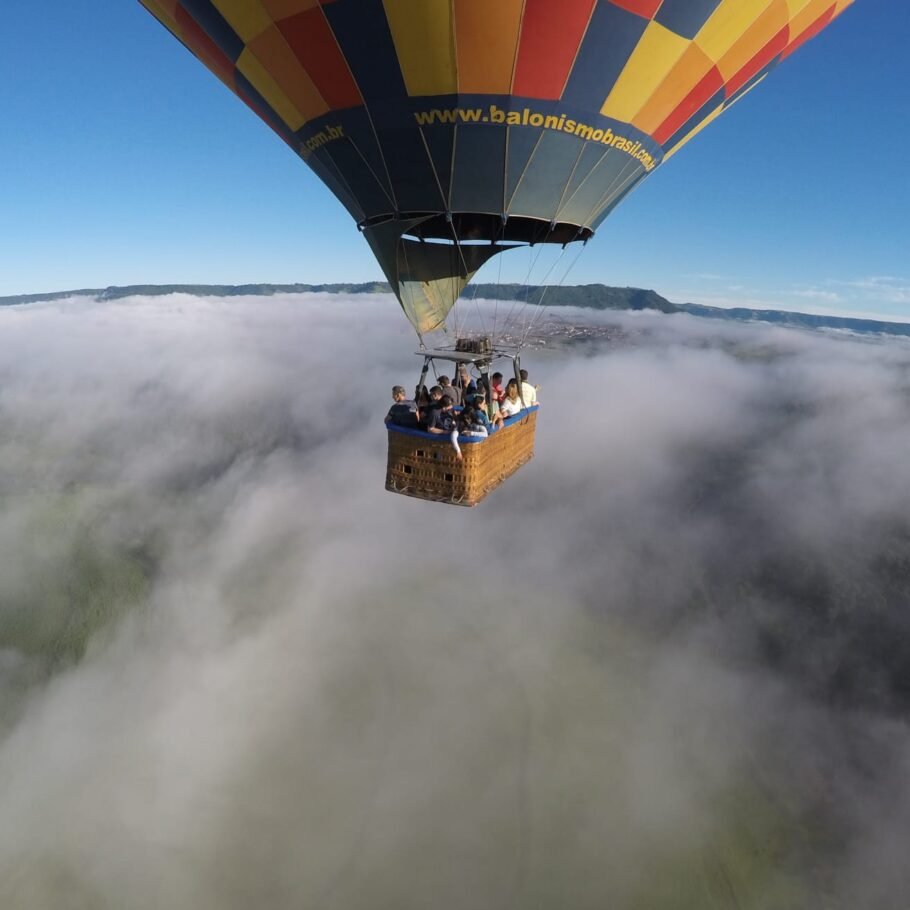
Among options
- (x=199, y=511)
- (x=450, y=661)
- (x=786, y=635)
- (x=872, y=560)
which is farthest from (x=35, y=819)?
(x=872, y=560)

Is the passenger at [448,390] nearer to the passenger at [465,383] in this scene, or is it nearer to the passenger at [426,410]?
the passenger at [465,383]

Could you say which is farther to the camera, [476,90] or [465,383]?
[465,383]

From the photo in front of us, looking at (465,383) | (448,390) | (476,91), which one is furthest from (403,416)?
(476,91)

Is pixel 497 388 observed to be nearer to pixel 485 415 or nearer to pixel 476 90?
pixel 485 415

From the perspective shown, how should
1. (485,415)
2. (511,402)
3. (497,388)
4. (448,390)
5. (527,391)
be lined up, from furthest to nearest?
(527,391)
(497,388)
(511,402)
(448,390)
(485,415)

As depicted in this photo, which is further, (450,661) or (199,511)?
(199,511)

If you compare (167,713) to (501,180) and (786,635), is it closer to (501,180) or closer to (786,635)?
(786,635)

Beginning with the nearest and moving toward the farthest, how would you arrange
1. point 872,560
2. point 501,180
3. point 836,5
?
point 501,180 < point 836,5 < point 872,560

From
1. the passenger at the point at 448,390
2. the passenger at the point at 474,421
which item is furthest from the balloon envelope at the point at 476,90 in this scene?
the passenger at the point at 474,421

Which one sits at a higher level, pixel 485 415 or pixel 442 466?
pixel 485 415
